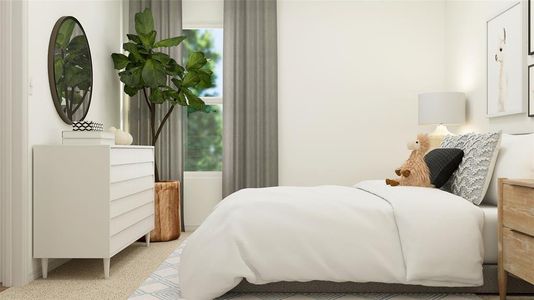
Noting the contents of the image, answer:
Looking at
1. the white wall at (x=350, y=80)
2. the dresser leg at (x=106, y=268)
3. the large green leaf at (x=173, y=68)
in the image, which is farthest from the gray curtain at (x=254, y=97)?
the dresser leg at (x=106, y=268)

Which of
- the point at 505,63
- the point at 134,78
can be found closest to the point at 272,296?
A: the point at 505,63

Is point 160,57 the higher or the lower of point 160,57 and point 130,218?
the higher

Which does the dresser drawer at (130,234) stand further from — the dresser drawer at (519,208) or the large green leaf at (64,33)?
the dresser drawer at (519,208)

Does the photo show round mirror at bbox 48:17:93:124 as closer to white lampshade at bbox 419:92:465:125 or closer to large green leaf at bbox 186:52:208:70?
large green leaf at bbox 186:52:208:70

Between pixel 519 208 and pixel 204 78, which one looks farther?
pixel 204 78

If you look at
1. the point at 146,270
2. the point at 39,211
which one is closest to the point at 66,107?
the point at 39,211

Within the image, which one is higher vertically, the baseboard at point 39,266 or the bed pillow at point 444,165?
the bed pillow at point 444,165

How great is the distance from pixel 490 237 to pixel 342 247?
782 millimetres

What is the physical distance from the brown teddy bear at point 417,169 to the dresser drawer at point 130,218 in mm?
1799

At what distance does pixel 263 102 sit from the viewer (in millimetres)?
5250

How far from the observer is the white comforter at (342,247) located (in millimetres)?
2574

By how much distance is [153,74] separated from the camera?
15.1 ft

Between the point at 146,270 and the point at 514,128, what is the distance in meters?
2.77

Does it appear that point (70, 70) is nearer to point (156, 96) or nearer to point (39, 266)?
point (156, 96)
